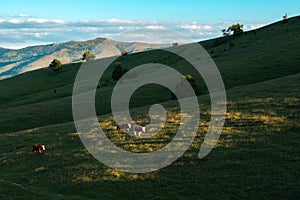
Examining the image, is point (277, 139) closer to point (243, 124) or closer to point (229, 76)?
point (243, 124)

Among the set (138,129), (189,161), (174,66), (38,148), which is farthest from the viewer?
(174,66)

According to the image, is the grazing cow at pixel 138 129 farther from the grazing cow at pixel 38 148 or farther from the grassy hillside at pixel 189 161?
the grazing cow at pixel 38 148

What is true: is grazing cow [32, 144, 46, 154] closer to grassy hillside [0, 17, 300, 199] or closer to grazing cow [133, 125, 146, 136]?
grassy hillside [0, 17, 300, 199]

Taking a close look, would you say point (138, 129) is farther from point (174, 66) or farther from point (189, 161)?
point (174, 66)

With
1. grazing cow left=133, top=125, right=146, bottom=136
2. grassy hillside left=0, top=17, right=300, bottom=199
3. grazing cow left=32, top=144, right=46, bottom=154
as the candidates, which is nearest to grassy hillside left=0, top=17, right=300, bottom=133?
grassy hillside left=0, top=17, right=300, bottom=199

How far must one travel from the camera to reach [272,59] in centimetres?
7500

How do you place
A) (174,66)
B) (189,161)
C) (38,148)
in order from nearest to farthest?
1. (189,161)
2. (38,148)
3. (174,66)

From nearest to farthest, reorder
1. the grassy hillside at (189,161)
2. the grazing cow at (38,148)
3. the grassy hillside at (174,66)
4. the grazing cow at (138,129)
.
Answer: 1. the grassy hillside at (189,161)
2. the grazing cow at (38,148)
3. the grazing cow at (138,129)
4. the grassy hillside at (174,66)

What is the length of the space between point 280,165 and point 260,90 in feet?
85.7

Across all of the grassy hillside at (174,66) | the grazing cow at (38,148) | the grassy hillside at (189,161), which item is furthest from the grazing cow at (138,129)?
the grassy hillside at (174,66)

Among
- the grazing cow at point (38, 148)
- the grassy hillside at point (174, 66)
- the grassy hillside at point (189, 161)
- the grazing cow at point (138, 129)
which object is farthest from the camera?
the grassy hillside at point (174, 66)

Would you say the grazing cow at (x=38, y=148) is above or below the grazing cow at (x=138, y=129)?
below

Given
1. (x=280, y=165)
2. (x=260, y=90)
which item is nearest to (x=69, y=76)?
(x=260, y=90)

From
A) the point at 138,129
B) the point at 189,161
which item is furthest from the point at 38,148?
the point at 189,161
